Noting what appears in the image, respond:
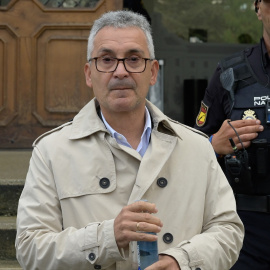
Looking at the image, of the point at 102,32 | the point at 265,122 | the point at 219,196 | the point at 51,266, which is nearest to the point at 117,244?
the point at 51,266

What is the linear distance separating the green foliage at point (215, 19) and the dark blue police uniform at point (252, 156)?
4.51 m

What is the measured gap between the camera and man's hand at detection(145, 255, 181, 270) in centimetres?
238

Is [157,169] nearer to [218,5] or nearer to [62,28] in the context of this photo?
[62,28]

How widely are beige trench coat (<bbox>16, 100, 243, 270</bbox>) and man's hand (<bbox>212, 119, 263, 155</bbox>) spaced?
2.87ft

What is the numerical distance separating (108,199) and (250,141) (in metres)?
1.24

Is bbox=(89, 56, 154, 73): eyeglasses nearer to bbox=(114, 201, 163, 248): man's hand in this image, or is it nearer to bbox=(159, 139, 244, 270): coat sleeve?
bbox=(159, 139, 244, 270): coat sleeve

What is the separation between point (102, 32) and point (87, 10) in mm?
3697

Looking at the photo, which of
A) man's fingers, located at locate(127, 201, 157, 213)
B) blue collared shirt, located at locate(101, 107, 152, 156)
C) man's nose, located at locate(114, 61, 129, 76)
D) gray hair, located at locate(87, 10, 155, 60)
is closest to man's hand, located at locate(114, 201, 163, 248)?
man's fingers, located at locate(127, 201, 157, 213)

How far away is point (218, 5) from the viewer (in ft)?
→ 27.0

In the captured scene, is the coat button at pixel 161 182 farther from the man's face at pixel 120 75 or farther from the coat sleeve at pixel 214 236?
the man's face at pixel 120 75

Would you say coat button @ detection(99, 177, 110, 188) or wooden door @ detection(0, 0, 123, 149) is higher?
wooden door @ detection(0, 0, 123, 149)

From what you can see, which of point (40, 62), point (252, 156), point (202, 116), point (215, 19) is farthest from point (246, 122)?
point (215, 19)

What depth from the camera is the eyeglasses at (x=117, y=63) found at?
2.60 meters

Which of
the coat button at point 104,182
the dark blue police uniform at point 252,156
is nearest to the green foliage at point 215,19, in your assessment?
the dark blue police uniform at point 252,156
